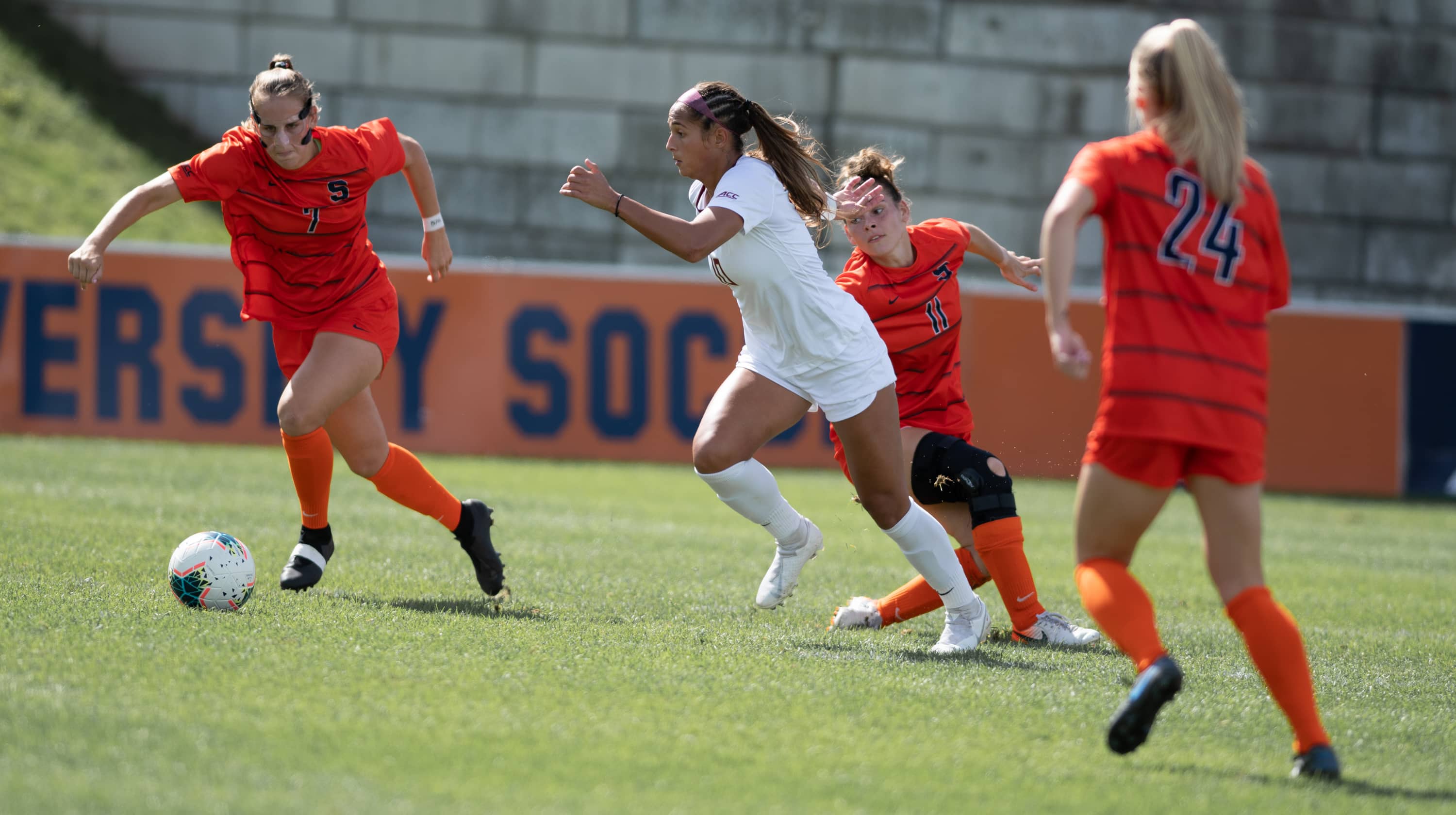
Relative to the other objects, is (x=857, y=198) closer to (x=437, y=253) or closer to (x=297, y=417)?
(x=437, y=253)

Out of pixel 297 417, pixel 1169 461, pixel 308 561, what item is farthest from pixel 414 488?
pixel 1169 461

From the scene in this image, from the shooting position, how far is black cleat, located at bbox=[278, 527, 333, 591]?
17.5 feet

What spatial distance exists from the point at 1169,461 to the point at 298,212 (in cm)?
336

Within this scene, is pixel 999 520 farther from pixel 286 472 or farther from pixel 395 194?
pixel 395 194

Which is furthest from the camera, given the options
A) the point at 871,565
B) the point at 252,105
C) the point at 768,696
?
the point at 871,565

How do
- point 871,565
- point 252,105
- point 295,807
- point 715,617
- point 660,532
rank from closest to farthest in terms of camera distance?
point 295,807, point 252,105, point 715,617, point 871,565, point 660,532

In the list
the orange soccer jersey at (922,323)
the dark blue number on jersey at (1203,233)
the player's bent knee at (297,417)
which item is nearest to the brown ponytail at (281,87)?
the player's bent knee at (297,417)

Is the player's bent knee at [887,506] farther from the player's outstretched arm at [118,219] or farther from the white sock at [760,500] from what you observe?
the player's outstretched arm at [118,219]

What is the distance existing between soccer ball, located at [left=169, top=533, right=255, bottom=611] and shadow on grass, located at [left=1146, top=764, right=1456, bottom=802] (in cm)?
312

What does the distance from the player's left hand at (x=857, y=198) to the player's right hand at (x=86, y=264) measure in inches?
104

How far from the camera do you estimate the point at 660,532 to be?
8.26 meters

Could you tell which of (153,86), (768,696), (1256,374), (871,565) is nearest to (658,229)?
(768,696)

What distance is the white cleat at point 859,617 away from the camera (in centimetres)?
539

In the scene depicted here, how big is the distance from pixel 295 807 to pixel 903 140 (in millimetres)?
14678
